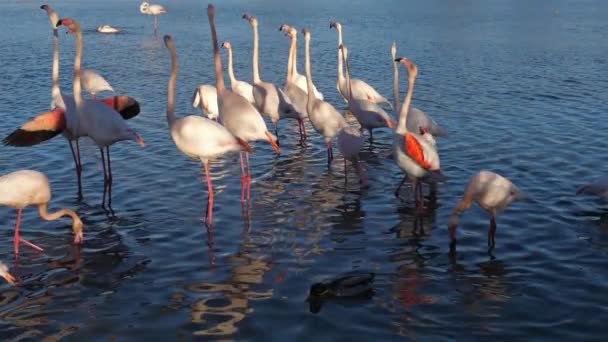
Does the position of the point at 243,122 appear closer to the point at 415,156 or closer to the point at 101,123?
the point at 101,123

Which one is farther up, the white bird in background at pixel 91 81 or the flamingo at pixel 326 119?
the white bird in background at pixel 91 81

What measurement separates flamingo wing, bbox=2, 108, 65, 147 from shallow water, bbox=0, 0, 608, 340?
37.3 inches

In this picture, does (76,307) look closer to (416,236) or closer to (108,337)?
(108,337)

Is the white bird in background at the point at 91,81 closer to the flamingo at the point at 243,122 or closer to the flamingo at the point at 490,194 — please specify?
the flamingo at the point at 243,122

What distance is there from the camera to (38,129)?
10.6 metres

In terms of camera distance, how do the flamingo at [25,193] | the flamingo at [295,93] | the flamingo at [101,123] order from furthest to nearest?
the flamingo at [295,93], the flamingo at [101,123], the flamingo at [25,193]

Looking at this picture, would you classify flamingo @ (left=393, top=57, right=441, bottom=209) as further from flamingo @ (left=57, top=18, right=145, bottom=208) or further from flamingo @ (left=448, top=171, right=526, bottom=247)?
flamingo @ (left=57, top=18, right=145, bottom=208)

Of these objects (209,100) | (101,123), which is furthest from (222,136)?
(209,100)

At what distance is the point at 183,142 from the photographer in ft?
30.8

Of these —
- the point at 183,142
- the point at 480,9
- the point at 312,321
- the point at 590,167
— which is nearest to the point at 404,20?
the point at 480,9

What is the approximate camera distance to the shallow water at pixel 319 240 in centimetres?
676

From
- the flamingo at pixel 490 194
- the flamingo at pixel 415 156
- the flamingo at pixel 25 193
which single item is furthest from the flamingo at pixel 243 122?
the flamingo at pixel 490 194

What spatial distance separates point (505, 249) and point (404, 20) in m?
37.2

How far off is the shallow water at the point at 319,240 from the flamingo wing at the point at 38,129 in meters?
0.95
